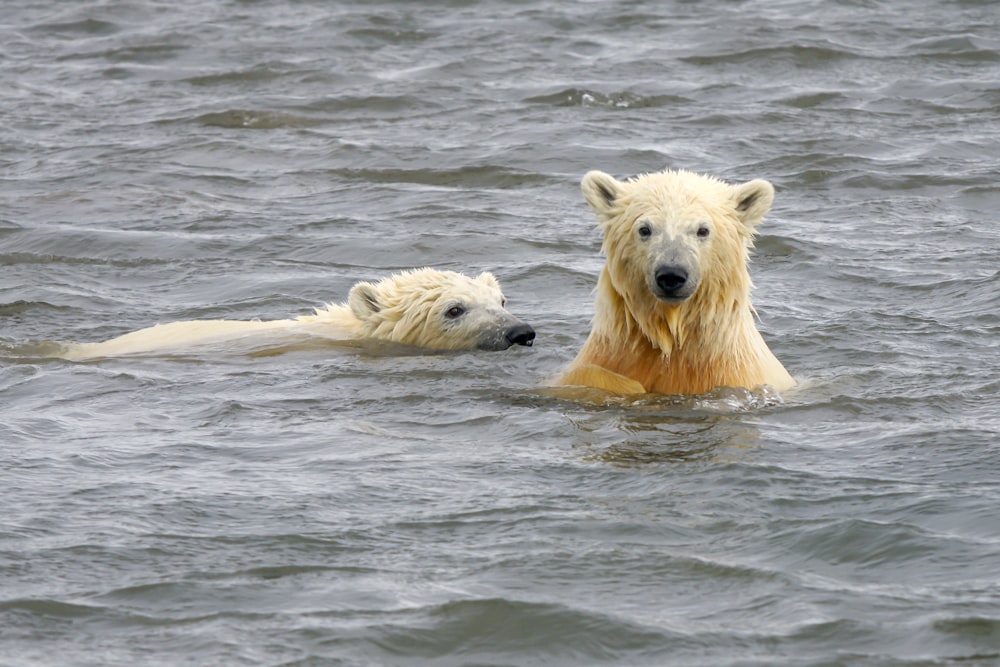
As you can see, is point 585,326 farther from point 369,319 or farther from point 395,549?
point 395,549

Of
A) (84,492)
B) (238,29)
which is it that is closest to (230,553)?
(84,492)

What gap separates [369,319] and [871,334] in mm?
2874

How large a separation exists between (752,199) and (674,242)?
0.54 metres

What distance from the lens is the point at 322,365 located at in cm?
848

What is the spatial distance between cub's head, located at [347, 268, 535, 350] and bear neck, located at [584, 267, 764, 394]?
144 cm

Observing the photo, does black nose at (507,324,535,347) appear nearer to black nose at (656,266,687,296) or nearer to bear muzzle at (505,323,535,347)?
bear muzzle at (505,323,535,347)

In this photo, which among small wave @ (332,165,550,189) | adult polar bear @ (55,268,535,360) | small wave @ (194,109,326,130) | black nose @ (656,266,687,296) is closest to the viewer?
black nose @ (656,266,687,296)

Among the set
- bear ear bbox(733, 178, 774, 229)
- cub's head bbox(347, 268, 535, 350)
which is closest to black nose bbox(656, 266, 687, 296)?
bear ear bbox(733, 178, 774, 229)

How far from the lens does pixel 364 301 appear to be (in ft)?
29.3

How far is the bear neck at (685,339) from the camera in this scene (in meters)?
7.13

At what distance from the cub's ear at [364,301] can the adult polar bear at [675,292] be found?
1877 millimetres

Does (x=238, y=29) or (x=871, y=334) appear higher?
(x=238, y=29)

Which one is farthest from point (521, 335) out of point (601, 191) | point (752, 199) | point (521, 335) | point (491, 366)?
point (752, 199)

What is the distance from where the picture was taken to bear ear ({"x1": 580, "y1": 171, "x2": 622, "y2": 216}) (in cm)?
720
